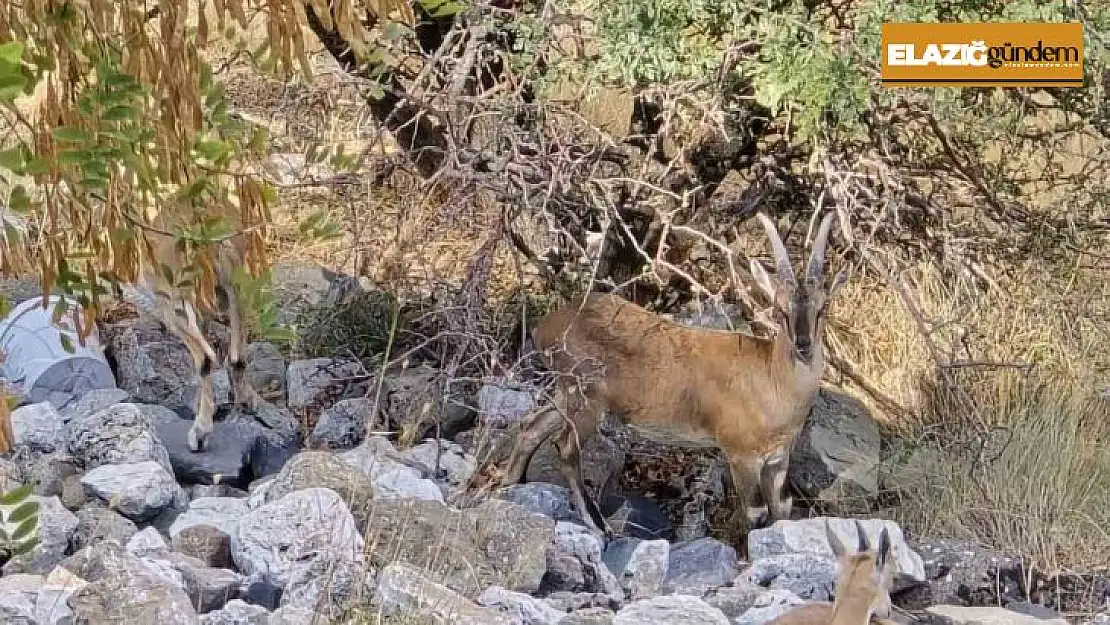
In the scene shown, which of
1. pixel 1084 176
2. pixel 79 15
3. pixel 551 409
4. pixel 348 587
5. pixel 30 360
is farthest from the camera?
pixel 30 360

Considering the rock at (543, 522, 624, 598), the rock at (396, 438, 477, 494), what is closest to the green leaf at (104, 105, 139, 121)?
the rock at (543, 522, 624, 598)

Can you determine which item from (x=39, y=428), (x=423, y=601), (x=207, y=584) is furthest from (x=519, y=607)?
(x=39, y=428)

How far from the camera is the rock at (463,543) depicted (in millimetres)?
5855

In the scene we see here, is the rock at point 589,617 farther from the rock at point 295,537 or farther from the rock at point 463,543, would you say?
the rock at point 295,537

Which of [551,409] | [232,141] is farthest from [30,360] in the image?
[232,141]

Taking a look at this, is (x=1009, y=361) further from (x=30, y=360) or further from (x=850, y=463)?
(x=30, y=360)

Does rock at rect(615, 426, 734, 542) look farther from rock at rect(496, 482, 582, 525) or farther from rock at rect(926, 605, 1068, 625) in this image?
rock at rect(926, 605, 1068, 625)

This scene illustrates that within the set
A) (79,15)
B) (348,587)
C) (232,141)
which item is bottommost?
(348,587)

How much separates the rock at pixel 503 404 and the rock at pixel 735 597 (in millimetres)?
1967

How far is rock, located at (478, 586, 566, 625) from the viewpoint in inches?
213

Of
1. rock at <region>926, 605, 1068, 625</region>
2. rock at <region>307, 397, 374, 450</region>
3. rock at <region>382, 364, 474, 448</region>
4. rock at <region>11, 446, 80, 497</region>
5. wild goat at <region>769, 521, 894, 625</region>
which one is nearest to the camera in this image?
wild goat at <region>769, 521, 894, 625</region>

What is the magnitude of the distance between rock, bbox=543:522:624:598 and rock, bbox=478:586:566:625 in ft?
2.09

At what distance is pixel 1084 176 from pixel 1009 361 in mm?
992

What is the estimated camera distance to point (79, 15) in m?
2.80
